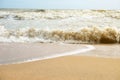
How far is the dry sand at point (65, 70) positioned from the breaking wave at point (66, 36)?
8.55 feet

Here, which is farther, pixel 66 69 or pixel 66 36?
pixel 66 36

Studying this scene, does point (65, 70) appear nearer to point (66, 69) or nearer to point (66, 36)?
point (66, 69)

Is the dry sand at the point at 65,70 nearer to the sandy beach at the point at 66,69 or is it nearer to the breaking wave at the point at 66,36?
the sandy beach at the point at 66,69

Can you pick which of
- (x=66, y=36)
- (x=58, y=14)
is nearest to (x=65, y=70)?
(x=66, y=36)

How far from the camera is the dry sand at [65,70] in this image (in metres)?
2.71

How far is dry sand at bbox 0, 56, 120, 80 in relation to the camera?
271 cm

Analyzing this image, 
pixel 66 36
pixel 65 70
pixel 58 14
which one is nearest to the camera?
pixel 65 70

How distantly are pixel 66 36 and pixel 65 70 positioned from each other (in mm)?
3584

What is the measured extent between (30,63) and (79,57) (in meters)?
0.75

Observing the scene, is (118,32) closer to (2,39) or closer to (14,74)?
(2,39)

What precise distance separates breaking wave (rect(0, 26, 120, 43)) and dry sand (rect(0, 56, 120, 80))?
8.55ft

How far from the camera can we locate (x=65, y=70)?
2.97 meters

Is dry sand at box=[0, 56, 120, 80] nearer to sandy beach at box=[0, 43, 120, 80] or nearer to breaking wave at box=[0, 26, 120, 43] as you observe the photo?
sandy beach at box=[0, 43, 120, 80]

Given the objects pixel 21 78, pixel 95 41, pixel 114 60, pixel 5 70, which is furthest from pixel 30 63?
pixel 95 41
